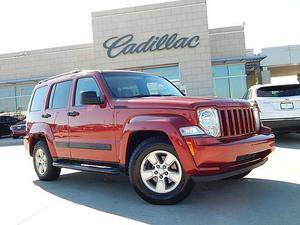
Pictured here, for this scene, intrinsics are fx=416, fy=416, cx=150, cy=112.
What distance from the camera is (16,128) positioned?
876 inches

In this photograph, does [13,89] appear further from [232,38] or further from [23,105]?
[232,38]

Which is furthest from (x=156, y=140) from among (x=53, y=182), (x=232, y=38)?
(x=232, y=38)

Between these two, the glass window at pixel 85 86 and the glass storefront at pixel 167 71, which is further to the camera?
the glass storefront at pixel 167 71

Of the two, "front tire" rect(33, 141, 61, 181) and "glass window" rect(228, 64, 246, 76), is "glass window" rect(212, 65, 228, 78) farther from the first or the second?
"front tire" rect(33, 141, 61, 181)

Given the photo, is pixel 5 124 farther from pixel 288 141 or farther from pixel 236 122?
pixel 236 122

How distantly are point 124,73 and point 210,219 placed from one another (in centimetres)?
303

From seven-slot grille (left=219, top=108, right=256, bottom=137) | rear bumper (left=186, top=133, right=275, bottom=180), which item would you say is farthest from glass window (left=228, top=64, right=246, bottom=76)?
rear bumper (left=186, top=133, right=275, bottom=180)

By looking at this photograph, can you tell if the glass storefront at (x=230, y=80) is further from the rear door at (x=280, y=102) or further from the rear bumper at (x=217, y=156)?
the rear bumper at (x=217, y=156)

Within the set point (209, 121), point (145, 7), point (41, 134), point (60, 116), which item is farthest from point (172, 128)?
point (145, 7)

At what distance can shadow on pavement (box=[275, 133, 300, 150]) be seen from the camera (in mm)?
10383

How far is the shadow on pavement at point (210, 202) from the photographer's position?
4.76 meters

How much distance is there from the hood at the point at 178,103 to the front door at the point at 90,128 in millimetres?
384

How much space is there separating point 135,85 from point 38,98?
2.62 meters

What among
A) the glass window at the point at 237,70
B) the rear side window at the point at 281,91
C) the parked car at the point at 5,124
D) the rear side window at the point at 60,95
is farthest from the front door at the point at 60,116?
the glass window at the point at 237,70
